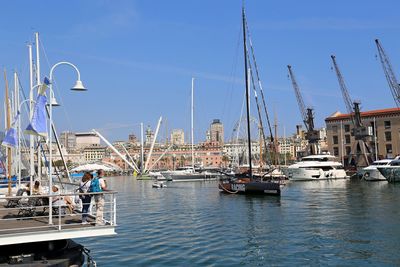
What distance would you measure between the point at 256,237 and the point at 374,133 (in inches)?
4134

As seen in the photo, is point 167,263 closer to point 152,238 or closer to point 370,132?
point 152,238

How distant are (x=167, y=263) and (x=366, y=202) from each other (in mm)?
30528

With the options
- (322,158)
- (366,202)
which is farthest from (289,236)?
(322,158)

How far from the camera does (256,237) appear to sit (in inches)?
1021

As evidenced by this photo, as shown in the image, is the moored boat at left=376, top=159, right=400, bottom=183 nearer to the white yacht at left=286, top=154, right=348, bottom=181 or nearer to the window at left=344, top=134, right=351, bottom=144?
the white yacht at left=286, top=154, right=348, bottom=181

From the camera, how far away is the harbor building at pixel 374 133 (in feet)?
387

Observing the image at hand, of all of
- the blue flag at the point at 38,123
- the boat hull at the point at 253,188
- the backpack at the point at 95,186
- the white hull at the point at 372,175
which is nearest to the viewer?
the backpack at the point at 95,186

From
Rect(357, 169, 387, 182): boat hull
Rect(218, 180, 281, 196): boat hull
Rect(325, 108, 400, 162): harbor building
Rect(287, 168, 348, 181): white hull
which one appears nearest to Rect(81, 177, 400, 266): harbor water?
Rect(218, 180, 281, 196): boat hull

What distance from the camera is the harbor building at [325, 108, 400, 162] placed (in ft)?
387

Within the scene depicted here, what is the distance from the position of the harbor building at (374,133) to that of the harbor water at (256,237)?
278 feet

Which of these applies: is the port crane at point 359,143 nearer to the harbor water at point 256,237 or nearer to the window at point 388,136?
the window at point 388,136

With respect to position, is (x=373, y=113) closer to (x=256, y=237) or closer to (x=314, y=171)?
(x=314, y=171)

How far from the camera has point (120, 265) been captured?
63.8ft

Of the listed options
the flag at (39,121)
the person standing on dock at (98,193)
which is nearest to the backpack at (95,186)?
the person standing on dock at (98,193)
